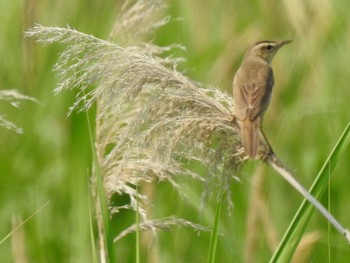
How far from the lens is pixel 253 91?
3234 mm

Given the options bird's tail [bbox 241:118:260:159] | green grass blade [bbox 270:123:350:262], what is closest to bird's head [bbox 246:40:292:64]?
bird's tail [bbox 241:118:260:159]

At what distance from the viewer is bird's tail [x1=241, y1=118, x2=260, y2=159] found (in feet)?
7.73

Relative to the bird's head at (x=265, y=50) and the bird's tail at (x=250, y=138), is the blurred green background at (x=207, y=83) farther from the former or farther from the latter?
the bird's tail at (x=250, y=138)

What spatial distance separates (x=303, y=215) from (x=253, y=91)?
110 centimetres

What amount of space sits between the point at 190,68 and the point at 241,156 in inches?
72.8

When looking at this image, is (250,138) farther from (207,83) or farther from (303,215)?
(207,83)

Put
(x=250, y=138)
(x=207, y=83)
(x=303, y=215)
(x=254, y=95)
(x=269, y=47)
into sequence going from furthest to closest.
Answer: (x=207, y=83) < (x=269, y=47) < (x=254, y=95) < (x=250, y=138) < (x=303, y=215)

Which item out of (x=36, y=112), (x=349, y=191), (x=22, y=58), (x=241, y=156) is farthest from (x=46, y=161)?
(x=241, y=156)

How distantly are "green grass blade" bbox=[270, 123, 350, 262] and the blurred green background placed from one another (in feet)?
3.83

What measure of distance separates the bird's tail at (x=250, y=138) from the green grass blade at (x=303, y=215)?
21cm

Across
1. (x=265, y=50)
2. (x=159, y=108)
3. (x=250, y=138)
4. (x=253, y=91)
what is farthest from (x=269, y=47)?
(x=159, y=108)

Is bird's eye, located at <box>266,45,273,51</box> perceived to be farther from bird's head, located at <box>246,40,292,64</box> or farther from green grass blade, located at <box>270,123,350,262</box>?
green grass blade, located at <box>270,123,350,262</box>

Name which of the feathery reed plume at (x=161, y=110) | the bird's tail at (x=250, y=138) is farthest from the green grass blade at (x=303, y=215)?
the bird's tail at (x=250, y=138)

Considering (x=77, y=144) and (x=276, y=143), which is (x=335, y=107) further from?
(x=77, y=144)
